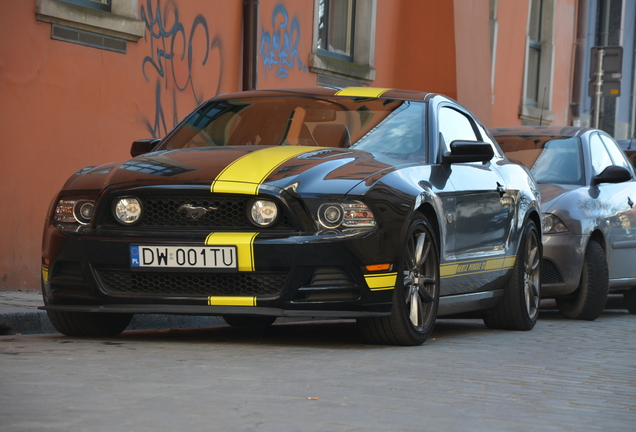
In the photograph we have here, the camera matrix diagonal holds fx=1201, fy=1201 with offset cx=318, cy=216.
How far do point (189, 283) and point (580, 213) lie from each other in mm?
4539

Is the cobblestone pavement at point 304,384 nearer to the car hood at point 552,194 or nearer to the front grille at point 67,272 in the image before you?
the front grille at point 67,272

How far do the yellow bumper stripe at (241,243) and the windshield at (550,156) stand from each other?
15.3ft

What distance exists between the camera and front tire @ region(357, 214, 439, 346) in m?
6.28

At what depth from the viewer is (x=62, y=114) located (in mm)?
10078

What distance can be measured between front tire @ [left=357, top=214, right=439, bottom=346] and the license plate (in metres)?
0.90

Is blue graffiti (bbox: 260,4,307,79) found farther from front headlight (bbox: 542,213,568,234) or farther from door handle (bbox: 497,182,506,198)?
door handle (bbox: 497,182,506,198)

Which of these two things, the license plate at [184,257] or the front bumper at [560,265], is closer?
the license plate at [184,257]

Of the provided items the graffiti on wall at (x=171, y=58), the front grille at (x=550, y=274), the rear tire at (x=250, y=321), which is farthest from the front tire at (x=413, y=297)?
the graffiti on wall at (x=171, y=58)

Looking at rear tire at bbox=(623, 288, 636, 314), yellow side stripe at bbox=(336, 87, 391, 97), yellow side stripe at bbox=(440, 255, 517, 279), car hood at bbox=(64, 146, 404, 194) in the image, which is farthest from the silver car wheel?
rear tire at bbox=(623, 288, 636, 314)

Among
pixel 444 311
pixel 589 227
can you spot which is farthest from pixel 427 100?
pixel 589 227

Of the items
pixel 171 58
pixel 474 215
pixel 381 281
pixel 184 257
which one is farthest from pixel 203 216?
pixel 171 58

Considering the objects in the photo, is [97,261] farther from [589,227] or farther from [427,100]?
[589,227]

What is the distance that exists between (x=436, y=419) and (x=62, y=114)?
6.60 m

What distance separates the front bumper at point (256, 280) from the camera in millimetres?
5930
